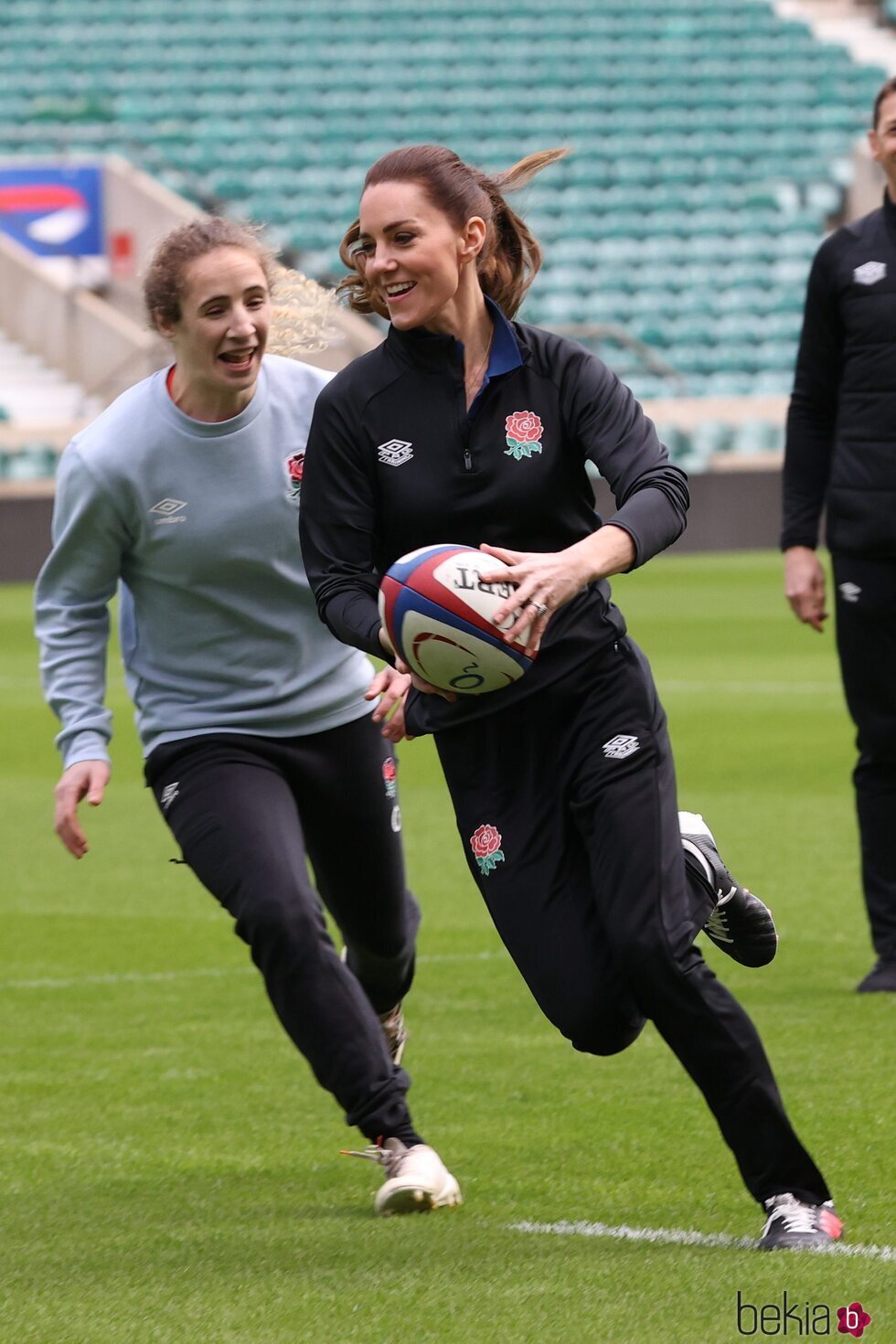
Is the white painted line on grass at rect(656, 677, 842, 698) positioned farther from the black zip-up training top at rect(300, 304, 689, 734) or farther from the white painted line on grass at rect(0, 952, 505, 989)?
the black zip-up training top at rect(300, 304, 689, 734)

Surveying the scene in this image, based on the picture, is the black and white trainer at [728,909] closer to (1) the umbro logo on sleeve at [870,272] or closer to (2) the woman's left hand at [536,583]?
(2) the woman's left hand at [536,583]

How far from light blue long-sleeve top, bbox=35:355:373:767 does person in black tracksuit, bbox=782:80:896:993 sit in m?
2.00

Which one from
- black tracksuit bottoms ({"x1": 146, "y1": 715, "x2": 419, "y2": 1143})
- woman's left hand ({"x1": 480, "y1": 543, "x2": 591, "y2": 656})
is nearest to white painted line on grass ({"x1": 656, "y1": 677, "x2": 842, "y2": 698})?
black tracksuit bottoms ({"x1": 146, "y1": 715, "x2": 419, "y2": 1143})

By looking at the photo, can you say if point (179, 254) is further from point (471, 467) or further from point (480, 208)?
point (471, 467)

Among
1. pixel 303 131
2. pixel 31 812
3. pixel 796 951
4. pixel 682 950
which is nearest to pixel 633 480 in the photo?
pixel 682 950

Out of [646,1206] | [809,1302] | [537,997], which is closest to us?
[809,1302]

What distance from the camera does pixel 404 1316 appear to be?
13.4 feet

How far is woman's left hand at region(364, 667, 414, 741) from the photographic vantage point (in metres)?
4.41

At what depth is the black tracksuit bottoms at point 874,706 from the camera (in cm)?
674

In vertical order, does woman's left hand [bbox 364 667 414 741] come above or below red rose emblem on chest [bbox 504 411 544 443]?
below

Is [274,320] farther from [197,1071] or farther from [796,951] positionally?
[796,951]

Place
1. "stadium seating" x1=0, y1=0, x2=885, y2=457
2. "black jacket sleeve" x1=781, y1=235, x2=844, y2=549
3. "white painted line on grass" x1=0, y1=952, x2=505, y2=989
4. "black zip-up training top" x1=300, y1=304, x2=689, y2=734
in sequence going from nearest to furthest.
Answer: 1. "black zip-up training top" x1=300, y1=304, x2=689, y2=734
2. "black jacket sleeve" x1=781, y1=235, x2=844, y2=549
3. "white painted line on grass" x1=0, y1=952, x2=505, y2=989
4. "stadium seating" x1=0, y1=0, x2=885, y2=457

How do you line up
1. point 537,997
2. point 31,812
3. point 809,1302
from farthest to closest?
1. point 31,812
2. point 537,997
3. point 809,1302

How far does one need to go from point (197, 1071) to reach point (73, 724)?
1609 mm
